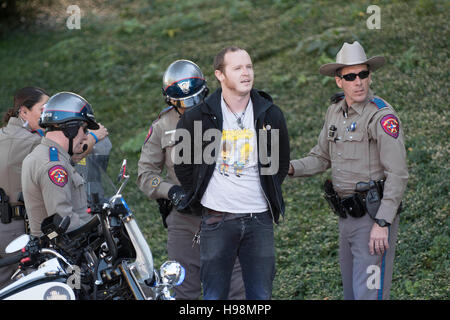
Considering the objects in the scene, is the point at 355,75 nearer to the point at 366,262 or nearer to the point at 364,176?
the point at 364,176

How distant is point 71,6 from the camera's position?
79.6 feet

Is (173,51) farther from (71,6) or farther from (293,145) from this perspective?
(71,6)

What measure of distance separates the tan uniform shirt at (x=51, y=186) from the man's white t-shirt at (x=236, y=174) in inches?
42.5

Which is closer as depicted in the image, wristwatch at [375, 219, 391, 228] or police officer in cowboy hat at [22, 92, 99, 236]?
wristwatch at [375, 219, 391, 228]

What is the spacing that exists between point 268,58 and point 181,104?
30.4 ft

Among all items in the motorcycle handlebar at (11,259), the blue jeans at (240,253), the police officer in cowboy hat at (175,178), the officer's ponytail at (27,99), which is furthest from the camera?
the officer's ponytail at (27,99)

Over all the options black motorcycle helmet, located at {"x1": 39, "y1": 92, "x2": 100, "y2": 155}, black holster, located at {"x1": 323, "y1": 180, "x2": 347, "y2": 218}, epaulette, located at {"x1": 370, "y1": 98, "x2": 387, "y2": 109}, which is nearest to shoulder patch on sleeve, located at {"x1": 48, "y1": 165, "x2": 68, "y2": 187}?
black motorcycle helmet, located at {"x1": 39, "y1": 92, "x2": 100, "y2": 155}

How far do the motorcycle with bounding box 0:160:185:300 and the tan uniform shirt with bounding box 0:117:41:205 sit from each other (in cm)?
167

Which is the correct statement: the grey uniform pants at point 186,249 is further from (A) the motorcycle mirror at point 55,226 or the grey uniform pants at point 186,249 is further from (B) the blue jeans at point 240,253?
(A) the motorcycle mirror at point 55,226

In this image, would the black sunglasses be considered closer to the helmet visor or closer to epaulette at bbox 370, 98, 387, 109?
epaulette at bbox 370, 98, 387, 109

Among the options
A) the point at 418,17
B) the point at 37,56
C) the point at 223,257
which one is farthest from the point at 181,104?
the point at 37,56

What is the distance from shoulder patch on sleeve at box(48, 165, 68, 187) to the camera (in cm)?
504

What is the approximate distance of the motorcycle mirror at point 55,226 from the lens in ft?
14.4

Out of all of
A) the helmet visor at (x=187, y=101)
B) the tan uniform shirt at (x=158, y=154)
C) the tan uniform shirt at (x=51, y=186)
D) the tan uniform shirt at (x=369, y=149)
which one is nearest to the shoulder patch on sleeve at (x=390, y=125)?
the tan uniform shirt at (x=369, y=149)
